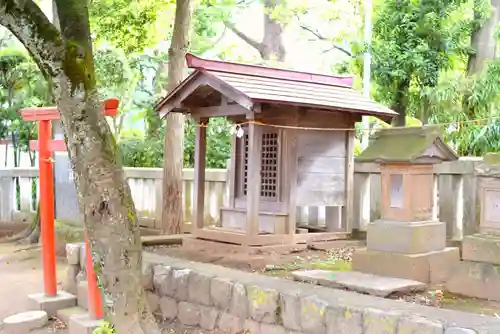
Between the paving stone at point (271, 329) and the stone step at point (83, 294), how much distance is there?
2832mm

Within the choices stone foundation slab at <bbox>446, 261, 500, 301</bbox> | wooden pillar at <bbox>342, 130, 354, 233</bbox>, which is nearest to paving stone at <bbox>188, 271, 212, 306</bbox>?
stone foundation slab at <bbox>446, 261, 500, 301</bbox>

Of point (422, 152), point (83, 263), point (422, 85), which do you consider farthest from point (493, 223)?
point (422, 85)

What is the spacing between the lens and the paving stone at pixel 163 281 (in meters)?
6.71

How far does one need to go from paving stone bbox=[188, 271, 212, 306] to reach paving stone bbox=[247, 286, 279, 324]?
0.69m

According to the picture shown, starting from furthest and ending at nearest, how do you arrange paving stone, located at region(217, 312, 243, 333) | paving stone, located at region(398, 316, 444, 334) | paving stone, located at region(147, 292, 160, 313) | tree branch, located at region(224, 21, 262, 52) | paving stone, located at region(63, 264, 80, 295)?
1. tree branch, located at region(224, 21, 262, 52)
2. paving stone, located at region(63, 264, 80, 295)
3. paving stone, located at region(147, 292, 160, 313)
4. paving stone, located at region(217, 312, 243, 333)
5. paving stone, located at region(398, 316, 444, 334)

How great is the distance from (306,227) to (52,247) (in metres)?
4.01

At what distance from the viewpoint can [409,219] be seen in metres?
6.18

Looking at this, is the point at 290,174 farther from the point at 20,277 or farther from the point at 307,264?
the point at 20,277

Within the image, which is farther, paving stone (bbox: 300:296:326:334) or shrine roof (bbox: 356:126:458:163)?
shrine roof (bbox: 356:126:458:163)

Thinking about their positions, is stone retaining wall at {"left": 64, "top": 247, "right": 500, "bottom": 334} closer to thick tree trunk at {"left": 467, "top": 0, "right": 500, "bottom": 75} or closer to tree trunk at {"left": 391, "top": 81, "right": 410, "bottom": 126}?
tree trunk at {"left": 391, "top": 81, "right": 410, "bottom": 126}

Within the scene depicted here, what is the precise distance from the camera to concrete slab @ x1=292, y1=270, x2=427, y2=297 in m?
5.35

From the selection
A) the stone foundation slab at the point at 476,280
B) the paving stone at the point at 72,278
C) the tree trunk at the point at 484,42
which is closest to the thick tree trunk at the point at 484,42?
the tree trunk at the point at 484,42

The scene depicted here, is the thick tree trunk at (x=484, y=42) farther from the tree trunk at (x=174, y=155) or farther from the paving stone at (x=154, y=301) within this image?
the paving stone at (x=154, y=301)

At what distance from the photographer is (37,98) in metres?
15.4
